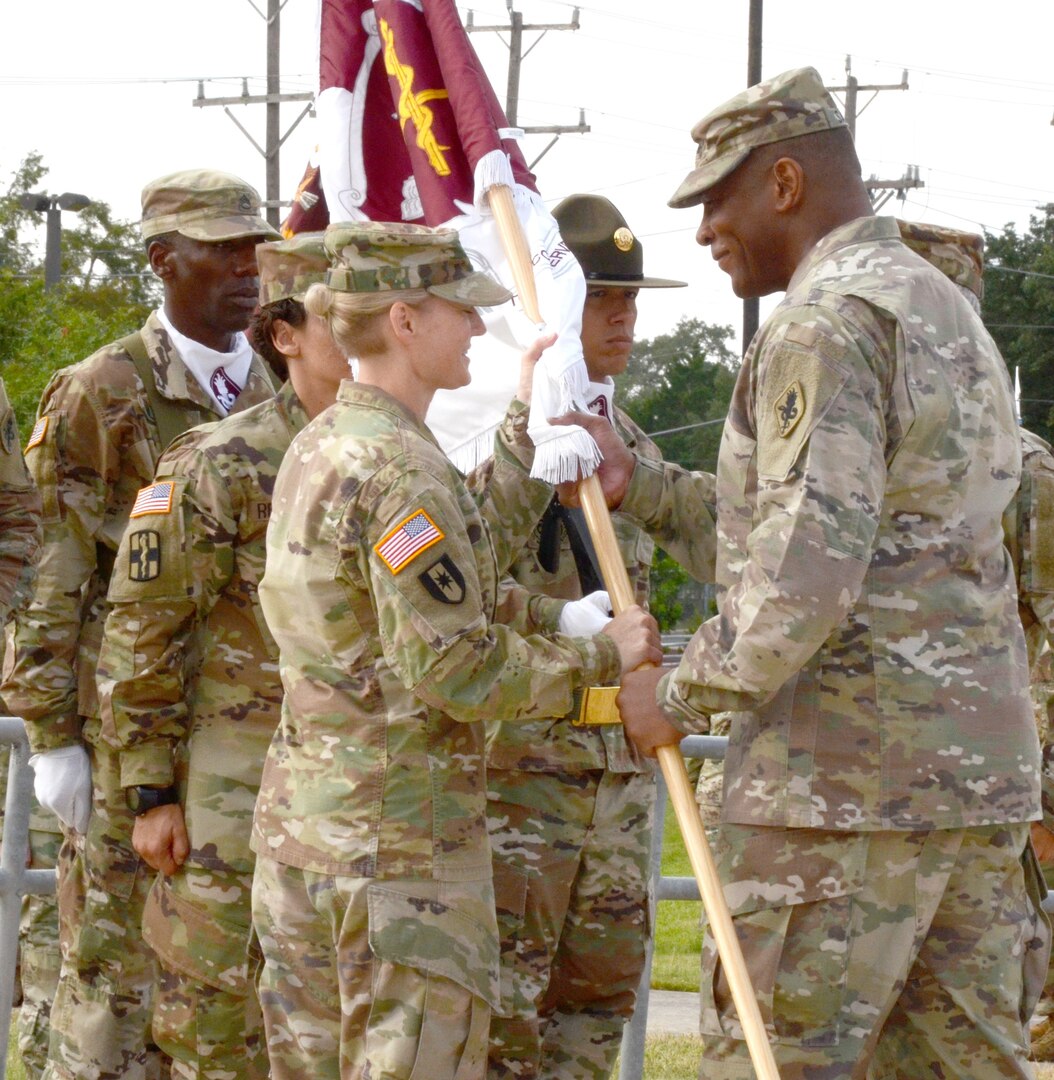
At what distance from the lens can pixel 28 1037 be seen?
219 inches

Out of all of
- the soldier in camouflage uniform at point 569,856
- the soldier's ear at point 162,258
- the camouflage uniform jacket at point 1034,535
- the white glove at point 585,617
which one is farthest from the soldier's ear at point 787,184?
the soldier's ear at point 162,258

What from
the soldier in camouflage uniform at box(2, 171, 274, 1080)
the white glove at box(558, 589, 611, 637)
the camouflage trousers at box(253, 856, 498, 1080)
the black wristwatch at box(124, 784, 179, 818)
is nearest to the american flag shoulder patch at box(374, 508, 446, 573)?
the camouflage trousers at box(253, 856, 498, 1080)


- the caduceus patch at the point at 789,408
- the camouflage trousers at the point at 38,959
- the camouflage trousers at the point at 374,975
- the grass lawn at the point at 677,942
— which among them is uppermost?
the caduceus patch at the point at 789,408

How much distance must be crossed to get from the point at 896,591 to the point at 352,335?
4.05ft

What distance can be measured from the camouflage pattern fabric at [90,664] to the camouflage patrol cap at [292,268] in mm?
843

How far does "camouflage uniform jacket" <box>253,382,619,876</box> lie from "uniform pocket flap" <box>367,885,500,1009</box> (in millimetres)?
56

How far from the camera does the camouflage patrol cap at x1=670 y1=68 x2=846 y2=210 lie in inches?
145

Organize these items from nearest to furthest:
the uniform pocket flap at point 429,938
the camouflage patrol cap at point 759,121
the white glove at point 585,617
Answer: the uniform pocket flap at point 429,938 < the camouflage patrol cap at point 759,121 < the white glove at point 585,617

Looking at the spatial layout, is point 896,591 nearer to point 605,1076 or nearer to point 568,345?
point 568,345

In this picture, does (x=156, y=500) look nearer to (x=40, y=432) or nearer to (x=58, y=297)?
(x=40, y=432)

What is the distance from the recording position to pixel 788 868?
3439 mm

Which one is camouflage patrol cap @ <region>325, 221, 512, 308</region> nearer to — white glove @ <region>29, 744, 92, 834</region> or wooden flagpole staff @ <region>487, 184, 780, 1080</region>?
wooden flagpole staff @ <region>487, 184, 780, 1080</region>

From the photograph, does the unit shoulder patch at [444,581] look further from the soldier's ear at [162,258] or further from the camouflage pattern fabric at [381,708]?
the soldier's ear at [162,258]

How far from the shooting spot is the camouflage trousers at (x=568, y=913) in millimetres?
4512
